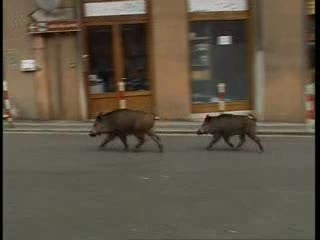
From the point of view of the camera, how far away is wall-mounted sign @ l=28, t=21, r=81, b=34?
15.0 m

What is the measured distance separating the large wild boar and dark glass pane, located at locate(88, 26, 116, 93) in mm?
4779

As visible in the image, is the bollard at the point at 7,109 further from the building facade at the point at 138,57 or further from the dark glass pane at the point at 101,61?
the dark glass pane at the point at 101,61

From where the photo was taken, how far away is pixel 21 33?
15.4 metres

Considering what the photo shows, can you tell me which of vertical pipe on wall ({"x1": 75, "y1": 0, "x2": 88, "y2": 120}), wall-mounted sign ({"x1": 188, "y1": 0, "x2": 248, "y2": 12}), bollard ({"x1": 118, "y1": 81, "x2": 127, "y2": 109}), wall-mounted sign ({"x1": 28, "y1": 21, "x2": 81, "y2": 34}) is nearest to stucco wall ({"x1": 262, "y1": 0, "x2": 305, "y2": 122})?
wall-mounted sign ({"x1": 188, "y1": 0, "x2": 248, "y2": 12})

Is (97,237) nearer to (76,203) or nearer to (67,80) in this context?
(76,203)

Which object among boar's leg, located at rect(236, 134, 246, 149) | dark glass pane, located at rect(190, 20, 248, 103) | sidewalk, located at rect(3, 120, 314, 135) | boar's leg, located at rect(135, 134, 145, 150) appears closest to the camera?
boar's leg, located at rect(135, 134, 145, 150)

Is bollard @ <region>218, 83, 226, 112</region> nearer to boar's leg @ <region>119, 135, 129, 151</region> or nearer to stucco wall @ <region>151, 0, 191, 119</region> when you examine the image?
stucco wall @ <region>151, 0, 191, 119</region>

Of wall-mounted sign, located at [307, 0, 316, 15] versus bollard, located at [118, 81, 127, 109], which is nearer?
wall-mounted sign, located at [307, 0, 316, 15]

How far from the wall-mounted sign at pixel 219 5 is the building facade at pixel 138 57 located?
23 mm


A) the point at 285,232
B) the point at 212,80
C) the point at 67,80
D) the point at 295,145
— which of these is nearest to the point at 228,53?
the point at 212,80

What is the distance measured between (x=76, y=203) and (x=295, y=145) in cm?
522

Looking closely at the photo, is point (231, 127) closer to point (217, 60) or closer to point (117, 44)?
point (217, 60)

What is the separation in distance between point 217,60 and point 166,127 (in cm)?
262

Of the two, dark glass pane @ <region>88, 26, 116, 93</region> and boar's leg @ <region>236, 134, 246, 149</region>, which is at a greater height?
dark glass pane @ <region>88, 26, 116, 93</region>
